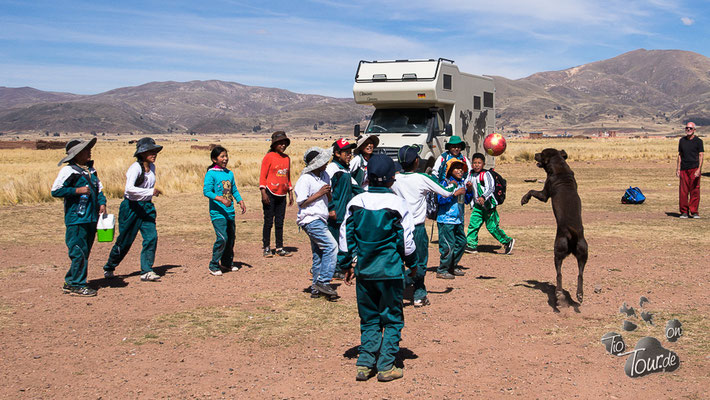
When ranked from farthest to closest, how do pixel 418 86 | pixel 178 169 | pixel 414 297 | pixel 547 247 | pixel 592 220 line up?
pixel 178 169 → pixel 418 86 → pixel 592 220 → pixel 547 247 → pixel 414 297

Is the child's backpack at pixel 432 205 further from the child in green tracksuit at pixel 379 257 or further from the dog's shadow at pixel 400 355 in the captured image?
the child in green tracksuit at pixel 379 257

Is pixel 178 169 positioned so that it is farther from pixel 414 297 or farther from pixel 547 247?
pixel 414 297

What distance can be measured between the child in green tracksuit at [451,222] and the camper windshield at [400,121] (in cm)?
889

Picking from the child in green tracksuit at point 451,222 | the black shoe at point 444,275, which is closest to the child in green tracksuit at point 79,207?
the child in green tracksuit at point 451,222

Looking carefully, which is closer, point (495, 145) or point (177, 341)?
point (177, 341)

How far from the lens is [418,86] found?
16.8 meters

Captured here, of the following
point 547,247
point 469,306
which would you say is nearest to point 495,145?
point 547,247

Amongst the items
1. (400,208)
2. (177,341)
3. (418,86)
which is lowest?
(177,341)

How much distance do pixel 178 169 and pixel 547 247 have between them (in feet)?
61.3

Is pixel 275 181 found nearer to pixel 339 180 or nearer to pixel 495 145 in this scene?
pixel 339 180

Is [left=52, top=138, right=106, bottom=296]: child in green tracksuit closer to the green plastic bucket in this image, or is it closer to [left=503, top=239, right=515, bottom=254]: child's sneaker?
the green plastic bucket

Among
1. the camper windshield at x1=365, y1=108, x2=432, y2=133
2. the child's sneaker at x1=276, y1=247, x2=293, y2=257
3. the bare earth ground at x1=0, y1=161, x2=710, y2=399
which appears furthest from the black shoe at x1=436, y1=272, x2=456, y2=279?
the camper windshield at x1=365, y1=108, x2=432, y2=133

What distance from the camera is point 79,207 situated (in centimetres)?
773

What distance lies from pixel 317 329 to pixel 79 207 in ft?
11.2
